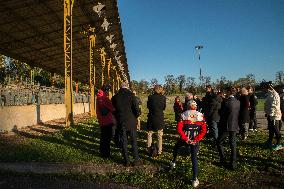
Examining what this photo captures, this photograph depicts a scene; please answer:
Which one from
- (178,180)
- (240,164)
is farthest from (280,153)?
(178,180)

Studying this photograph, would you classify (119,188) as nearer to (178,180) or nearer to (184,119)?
(178,180)

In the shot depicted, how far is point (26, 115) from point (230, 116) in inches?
484

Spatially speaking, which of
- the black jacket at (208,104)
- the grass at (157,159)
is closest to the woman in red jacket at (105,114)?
the grass at (157,159)

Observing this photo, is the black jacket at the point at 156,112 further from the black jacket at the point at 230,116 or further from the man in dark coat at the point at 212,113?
the man in dark coat at the point at 212,113

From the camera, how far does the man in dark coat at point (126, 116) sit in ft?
28.6

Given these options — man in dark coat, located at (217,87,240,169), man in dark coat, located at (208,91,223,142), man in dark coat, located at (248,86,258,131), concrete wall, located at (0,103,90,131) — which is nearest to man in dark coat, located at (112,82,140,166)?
man in dark coat, located at (217,87,240,169)

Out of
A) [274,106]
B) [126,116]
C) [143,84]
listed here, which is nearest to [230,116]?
[126,116]

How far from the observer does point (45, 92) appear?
2295cm

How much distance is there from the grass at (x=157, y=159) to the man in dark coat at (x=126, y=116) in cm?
Result: 55

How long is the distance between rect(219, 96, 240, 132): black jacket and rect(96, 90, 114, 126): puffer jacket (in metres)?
2.96

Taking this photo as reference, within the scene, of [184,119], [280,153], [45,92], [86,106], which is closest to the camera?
[184,119]

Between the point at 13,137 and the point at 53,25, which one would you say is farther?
the point at 53,25

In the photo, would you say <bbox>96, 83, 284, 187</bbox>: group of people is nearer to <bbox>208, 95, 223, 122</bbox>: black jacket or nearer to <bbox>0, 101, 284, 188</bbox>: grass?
<bbox>208, 95, 223, 122</bbox>: black jacket

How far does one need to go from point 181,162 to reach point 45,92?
15.7 meters
